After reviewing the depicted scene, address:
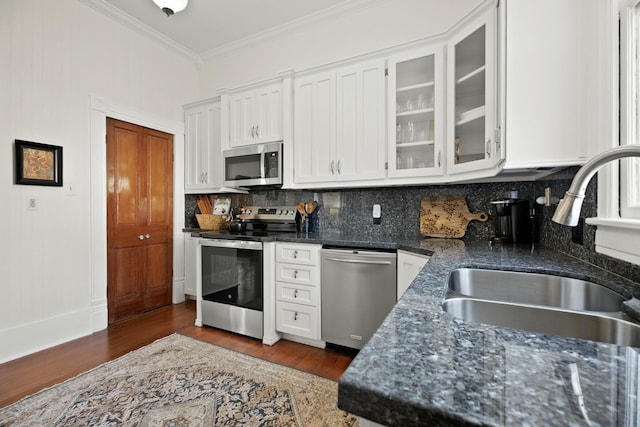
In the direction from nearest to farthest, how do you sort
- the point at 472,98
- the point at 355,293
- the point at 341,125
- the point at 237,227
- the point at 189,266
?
the point at 472,98 < the point at 355,293 < the point at 341,125 < the point at 237,227 < the point at 189,266

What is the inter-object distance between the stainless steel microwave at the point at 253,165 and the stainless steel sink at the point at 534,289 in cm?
192

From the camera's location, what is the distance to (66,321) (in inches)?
97.2

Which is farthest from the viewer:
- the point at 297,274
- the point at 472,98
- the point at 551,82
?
the point at 297,274

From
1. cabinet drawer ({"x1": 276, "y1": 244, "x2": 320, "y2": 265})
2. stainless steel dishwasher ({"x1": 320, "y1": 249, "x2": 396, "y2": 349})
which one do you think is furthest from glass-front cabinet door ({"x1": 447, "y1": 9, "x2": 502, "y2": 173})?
cabinet drawer ({"x1": 276, "y1": 244, "x2": 320, "y2": 265})

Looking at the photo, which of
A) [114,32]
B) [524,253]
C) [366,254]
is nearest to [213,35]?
[114,32]

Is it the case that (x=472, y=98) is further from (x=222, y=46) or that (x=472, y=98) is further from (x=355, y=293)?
(x=222, y=46)

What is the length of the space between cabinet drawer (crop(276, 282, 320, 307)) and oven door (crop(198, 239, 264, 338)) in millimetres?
175

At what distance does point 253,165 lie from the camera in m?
2.89

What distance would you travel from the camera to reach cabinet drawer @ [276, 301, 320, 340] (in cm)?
229

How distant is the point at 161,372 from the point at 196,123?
2.77 meters

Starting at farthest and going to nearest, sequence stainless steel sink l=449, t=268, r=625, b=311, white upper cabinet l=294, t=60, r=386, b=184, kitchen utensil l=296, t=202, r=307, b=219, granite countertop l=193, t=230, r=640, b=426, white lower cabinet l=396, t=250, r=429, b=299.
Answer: kitchen utensil l=296, t=202, r=307, b=219 < white upper cabinet l=294, t=60, r=386, b=184 < white lower cabinet l=396, t=250, r=429, b=299 < stainless steel sink l=449, t=268, r=625, b=311 < granite countertop l=193, t=230, r=640, b=426

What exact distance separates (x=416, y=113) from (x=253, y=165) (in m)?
1.62

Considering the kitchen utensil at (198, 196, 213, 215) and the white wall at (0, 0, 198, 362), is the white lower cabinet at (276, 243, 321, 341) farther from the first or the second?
the white wall at (0, 0, 198, 362)

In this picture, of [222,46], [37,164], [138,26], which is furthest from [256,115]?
[37,164]
